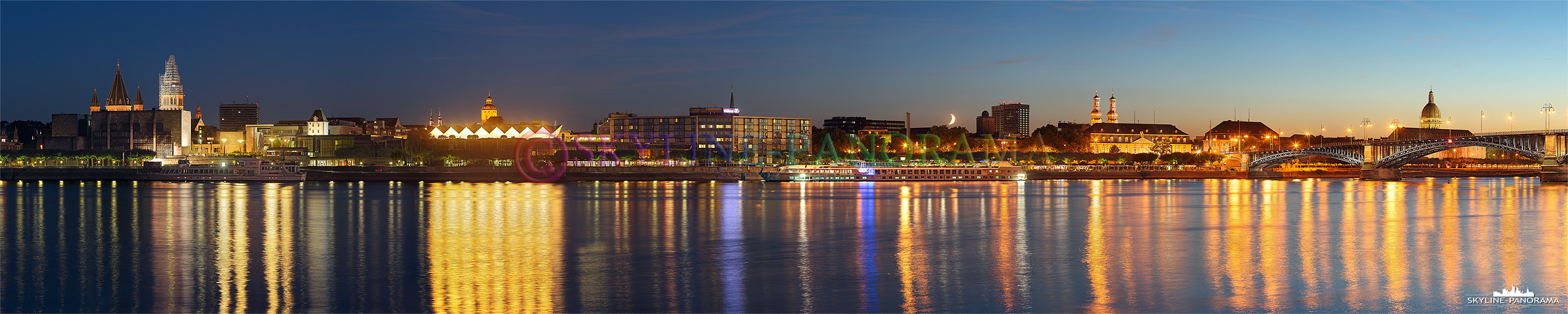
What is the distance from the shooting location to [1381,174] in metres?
86.9

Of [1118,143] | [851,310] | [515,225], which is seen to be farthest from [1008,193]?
[1118,143]

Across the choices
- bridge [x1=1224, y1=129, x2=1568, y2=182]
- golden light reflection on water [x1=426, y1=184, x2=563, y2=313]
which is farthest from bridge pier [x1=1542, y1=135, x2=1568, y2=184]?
golden light reflection on water [x1=426, y1=184, x2=563, y2=313]

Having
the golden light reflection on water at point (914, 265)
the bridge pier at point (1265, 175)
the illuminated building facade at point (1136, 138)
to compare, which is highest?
the illuminated building facade at point (1136, 138)

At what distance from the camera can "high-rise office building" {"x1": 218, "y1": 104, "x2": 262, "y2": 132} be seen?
155500 millimetres

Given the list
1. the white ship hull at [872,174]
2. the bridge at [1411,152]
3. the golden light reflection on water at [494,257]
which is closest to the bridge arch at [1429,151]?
the bridge at [1411,152]

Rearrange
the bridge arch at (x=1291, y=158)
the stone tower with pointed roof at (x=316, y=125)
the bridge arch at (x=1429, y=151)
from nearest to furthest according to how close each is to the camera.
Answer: the bridge arch at (x=1429, y=151)
the bridge arch at (x=1291, y=158)
the stone tower with pointed roof at (x=316, y=125)

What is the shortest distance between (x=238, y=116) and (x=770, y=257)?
156431 mm

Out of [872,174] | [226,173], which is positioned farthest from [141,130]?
[872,174]

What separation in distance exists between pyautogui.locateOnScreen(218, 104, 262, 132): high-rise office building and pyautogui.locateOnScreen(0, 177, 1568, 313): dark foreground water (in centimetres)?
12059

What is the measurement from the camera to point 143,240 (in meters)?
26.3

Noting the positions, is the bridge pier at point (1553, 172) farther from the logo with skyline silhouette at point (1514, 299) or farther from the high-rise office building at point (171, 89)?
the high-rise office building at point (171, 89)

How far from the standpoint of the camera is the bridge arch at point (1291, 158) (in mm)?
89750

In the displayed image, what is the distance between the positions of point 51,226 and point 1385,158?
89228 mm

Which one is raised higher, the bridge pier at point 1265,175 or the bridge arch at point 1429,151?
the bridge arch at point 1429,151
